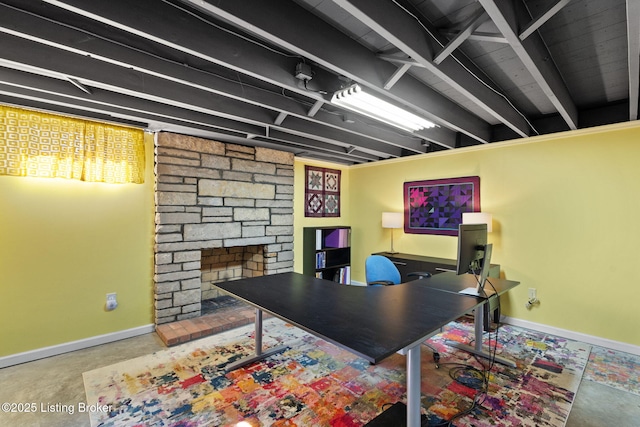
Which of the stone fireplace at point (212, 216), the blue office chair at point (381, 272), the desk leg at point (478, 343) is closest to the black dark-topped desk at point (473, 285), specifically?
the desk leg at point (478, 343)

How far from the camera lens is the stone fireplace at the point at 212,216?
3.33 meters

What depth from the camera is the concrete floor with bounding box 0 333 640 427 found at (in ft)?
6.33

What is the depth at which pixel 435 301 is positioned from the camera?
2.03 metres

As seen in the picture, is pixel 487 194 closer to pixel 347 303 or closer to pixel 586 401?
pixel 586 401

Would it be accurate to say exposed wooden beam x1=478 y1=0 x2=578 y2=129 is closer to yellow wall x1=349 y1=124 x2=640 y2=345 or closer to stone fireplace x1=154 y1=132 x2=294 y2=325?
yellow wall x1=349 y1=124 x2=640 y2=345

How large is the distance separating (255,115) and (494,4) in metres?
2.03

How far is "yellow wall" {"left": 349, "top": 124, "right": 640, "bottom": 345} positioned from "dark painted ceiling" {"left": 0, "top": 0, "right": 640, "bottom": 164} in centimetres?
38

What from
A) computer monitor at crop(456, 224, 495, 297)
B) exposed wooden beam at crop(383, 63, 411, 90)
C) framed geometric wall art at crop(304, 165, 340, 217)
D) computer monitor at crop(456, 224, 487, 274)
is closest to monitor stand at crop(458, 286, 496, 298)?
computer monitor at crop(456, 224, 495, 297)

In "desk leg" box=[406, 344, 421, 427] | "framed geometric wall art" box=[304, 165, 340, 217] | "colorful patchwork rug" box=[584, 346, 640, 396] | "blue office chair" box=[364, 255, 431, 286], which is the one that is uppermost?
"framed geometric wall art" box=[304, 165, 340, 217]

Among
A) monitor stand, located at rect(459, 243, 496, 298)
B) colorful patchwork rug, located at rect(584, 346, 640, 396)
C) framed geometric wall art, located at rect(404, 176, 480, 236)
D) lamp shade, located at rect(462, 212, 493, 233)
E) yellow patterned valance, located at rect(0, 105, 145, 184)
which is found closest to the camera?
monitor stand, located at rect(459, 243, 496, 298)

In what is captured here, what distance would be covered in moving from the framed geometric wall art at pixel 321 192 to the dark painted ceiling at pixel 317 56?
1934 millimetres

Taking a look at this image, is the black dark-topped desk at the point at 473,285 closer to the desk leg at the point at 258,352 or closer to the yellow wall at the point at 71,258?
the desk leg at the point at 258,352

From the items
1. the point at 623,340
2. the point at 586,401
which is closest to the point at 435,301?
the point at 586,401

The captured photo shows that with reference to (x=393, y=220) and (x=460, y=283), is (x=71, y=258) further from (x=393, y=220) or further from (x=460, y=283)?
(x=393, y=220)
